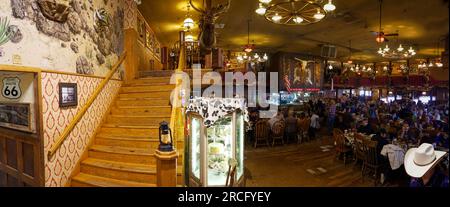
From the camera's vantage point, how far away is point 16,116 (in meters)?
3.24

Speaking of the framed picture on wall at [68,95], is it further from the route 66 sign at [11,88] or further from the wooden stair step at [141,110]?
the wooden stair step at [141,110]

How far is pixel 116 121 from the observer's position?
455 cm

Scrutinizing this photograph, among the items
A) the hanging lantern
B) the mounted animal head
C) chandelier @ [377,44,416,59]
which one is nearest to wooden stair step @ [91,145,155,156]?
the hanging lantern

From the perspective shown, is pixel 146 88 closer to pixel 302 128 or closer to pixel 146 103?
pixel 146 103

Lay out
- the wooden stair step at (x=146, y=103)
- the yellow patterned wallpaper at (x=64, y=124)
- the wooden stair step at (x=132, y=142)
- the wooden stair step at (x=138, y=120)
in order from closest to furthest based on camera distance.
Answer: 1. the yellow patterned wallpaper at (x=64, y=124)
2. the wooden stair step at (x=132, y=142)
3. the wooden stair step at (x=138, y=120)
4. the wooden stair step at (x=146, y=103)

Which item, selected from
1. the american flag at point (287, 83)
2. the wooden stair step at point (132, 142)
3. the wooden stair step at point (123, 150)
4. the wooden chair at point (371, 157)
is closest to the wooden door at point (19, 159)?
the wooden stair step at point (123, 150)

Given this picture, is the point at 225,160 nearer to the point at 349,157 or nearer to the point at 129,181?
the point at 129,181

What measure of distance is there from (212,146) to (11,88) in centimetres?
266

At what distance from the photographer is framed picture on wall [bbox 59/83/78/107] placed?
332 centimetres

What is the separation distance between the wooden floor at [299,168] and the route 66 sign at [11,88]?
3646 mm

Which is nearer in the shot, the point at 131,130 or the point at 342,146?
the point at 131,130

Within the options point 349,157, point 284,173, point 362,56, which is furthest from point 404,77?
point 284,173

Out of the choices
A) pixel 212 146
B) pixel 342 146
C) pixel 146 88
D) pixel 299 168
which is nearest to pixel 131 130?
pixel 146 88

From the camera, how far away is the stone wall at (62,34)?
2.57 meters
